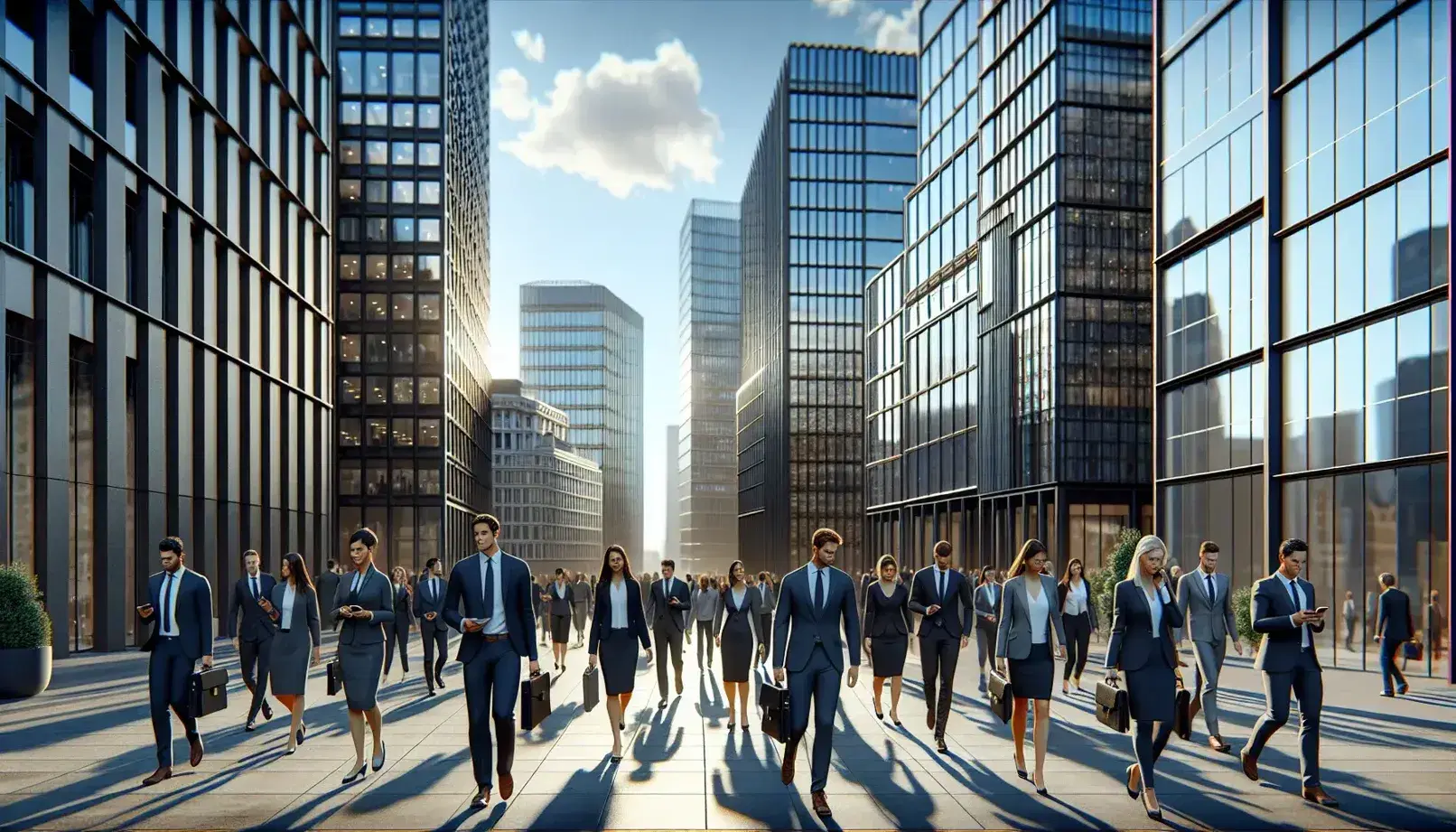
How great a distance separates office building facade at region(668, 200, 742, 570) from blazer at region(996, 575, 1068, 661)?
478 ft

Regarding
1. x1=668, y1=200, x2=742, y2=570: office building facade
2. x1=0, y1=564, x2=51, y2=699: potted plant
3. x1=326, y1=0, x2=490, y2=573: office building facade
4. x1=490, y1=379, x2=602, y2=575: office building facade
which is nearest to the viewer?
x1=0, y1=564, x2=51, y2=699: potted plant

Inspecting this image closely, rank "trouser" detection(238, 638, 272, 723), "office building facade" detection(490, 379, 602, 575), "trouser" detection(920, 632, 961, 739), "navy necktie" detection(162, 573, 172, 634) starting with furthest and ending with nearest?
"office building facade" detection(490, 379, 602, 575) → "trouser" detection(238, 638, 272, 723) → "trouser" detection(920, 632, 961, 739) → "navy necktie" detection(162, 573, 172, 634)

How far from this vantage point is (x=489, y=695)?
26.6 ft

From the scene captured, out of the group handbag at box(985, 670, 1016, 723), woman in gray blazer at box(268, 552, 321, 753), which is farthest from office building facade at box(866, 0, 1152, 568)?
woman in gray blazer at box(268, 552, 321, 753)

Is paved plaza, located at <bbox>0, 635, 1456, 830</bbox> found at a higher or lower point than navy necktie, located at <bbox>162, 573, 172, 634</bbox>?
lower

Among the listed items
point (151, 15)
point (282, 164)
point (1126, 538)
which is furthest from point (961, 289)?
point (151, 15)

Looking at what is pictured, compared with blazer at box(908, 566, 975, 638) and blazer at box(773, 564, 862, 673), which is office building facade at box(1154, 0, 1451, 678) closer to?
blazer at box(908, 566, 975, 638)

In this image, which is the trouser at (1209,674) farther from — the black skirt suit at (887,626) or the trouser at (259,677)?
the trouser at (259,677)

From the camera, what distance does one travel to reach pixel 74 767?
9562 millimetres

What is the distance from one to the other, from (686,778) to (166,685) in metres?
4.11

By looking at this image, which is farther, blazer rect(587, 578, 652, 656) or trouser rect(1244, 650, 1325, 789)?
blazer rect(587, 578, 652, 656)

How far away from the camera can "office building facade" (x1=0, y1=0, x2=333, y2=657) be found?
20.5 meters

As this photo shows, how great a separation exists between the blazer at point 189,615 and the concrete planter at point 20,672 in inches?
285

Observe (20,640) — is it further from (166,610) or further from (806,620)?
(806,620)
